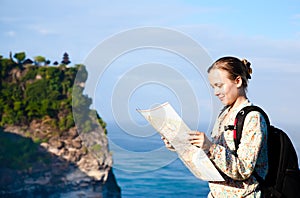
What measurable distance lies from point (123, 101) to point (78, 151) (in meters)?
20.2

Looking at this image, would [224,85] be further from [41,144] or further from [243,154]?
[41,144]

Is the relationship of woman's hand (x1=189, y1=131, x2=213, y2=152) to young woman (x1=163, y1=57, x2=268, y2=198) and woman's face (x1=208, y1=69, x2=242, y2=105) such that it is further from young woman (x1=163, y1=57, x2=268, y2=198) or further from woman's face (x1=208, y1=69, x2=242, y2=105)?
woman's face (x1=208, y1=69, x2=242, y2=105)

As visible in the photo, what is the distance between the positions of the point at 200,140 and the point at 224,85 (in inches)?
6.0

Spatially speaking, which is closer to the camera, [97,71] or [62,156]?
[97,71]

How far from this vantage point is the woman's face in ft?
3.94

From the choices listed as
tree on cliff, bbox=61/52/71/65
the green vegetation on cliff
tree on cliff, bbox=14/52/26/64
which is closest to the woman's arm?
the green vegetation on cliff

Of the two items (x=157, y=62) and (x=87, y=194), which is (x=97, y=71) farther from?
(x=87, y=194)

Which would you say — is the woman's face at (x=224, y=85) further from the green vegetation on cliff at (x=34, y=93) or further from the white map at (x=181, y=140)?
the green vegetation on cliff at (x=34, y=93)

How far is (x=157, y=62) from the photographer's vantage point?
1.43 meters

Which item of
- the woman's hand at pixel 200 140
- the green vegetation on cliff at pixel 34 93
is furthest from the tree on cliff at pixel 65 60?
the woman's hand at pixel 200 140

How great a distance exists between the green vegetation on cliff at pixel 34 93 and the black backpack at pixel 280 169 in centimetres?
2081

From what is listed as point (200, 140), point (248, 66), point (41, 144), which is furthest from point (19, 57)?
point (200, 140)

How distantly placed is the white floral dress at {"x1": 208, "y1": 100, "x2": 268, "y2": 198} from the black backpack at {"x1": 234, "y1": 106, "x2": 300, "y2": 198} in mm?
15

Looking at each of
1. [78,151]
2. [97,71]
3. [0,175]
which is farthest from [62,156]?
[97,71]
